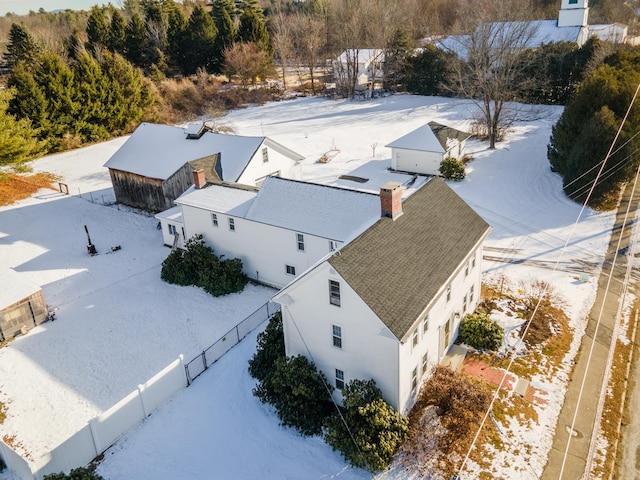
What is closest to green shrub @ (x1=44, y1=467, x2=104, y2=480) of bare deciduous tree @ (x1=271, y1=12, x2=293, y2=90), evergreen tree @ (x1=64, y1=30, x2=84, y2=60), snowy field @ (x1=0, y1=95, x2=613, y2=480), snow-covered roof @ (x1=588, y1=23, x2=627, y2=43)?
snowy field @ (x1=0, y1=95, x2=613, y2=480)

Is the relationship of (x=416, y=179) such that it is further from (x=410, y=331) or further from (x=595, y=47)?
(x=595, y=47)

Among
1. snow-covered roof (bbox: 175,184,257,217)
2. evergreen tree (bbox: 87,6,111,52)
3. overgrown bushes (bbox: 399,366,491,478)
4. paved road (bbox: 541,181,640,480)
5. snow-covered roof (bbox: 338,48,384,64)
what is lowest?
paved road (bbox: 541,181,640,480)

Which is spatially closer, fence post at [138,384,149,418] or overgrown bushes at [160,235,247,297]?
fence post at [138,384,149,418]

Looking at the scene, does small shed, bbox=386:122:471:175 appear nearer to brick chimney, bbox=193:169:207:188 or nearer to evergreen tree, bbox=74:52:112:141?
brick chimney, bbox=193:169:207:188

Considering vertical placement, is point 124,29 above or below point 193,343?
above

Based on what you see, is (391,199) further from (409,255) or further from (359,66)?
(359,66)

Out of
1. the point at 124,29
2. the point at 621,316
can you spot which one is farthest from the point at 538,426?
the point at 124,29

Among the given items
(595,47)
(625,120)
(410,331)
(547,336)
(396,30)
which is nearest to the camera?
(410,331)
